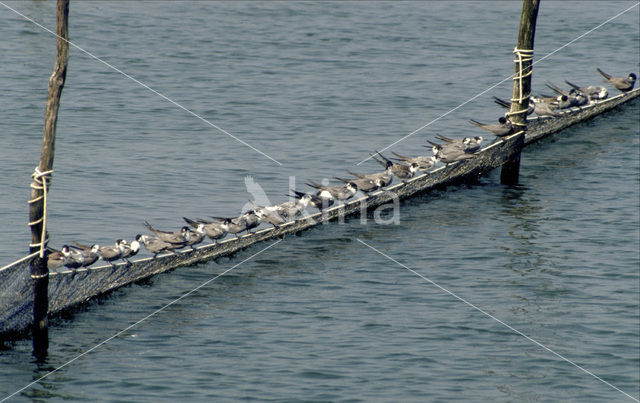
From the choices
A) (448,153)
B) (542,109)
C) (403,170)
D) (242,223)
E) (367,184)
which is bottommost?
(242,223)

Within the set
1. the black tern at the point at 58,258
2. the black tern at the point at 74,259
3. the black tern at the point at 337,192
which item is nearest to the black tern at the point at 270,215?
the black tern at the point at 337,192

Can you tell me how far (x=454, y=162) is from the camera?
98.1ft

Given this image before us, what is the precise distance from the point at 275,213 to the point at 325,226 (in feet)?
9.20

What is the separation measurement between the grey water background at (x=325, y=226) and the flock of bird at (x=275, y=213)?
3.06 ft

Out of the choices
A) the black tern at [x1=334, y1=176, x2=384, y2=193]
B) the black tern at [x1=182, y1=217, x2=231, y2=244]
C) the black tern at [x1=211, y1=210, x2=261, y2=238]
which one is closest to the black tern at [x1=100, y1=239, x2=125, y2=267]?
the black tern at [x1=182, y1=217, x2=231, y2=244]

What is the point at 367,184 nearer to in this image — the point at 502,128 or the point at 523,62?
the point at 502,128

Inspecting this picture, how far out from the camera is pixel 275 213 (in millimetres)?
25078

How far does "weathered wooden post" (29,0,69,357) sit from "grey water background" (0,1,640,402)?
40.0 inches

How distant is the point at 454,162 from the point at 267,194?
5562mm

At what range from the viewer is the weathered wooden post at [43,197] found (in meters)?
18.6

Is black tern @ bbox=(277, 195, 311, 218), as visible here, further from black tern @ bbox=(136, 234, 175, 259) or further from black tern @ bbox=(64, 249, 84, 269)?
black tern @ bbox=(64, 249, 84, 269)

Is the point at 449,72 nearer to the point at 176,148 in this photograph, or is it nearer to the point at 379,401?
the point at 176,148

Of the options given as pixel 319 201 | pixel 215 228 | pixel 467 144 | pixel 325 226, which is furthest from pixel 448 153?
pixel 215 228

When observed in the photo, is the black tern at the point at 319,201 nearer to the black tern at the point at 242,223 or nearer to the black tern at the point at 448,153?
the black tern at the point at 242,223
